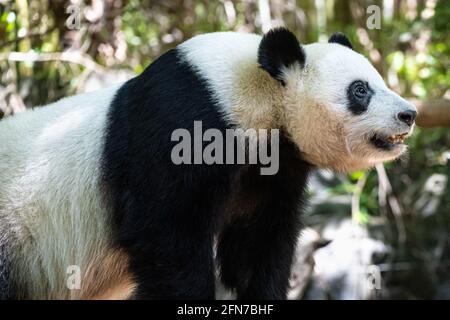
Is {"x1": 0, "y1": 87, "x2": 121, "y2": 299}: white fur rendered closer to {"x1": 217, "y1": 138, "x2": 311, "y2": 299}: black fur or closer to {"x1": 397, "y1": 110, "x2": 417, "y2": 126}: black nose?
{"x1": 217, "y1": 138, "x2": 311, "y2": 299}: black fur

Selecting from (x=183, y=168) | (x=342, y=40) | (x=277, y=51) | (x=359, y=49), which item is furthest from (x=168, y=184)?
(x=359, y=49)

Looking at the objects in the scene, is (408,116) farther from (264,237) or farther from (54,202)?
(54,202)

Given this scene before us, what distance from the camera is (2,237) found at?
16.0 feet

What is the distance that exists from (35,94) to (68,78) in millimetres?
447

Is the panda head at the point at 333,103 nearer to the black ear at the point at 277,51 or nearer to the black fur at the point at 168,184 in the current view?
the black ear at the point at 277,51

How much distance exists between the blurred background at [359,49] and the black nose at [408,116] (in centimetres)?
240

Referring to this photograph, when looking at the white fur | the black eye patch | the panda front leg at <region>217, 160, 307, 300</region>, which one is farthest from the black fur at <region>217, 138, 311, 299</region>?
the white fur

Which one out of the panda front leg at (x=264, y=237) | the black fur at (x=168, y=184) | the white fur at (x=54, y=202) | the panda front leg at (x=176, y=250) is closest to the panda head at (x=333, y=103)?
the black fur at (x=168, y=184)

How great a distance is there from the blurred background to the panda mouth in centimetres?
225

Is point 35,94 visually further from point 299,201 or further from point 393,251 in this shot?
point 393,251

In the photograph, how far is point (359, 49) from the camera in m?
10.2

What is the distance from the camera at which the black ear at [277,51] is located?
4.72m

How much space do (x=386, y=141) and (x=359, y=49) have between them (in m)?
5.65
